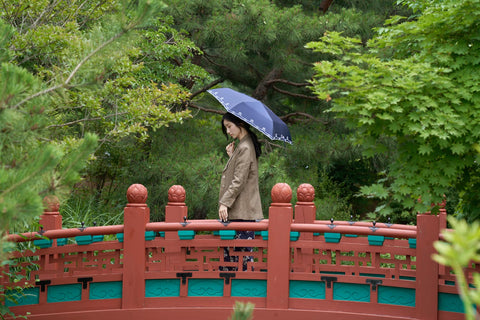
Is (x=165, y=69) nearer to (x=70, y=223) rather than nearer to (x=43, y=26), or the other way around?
(x=70, y=223)

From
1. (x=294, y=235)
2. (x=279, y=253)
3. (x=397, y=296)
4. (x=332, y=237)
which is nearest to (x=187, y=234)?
(x=279, y=253)

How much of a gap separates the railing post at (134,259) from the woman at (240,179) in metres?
0.75

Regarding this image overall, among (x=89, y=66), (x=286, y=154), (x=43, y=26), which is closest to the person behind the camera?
A: (x=89, y=66)

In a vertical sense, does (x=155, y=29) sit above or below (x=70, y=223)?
above

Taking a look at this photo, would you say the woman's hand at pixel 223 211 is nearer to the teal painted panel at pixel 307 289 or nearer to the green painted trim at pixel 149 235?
the green painted trim at pixel 149 235

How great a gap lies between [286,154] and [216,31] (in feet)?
7.77

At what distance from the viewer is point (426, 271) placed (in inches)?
193

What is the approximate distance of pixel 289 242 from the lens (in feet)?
17.0

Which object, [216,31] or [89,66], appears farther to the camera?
[216,31]

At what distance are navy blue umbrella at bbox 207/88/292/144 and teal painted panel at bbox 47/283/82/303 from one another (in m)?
2.11

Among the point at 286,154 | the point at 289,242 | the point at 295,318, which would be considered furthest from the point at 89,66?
the point at 286,154

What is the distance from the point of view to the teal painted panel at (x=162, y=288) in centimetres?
530

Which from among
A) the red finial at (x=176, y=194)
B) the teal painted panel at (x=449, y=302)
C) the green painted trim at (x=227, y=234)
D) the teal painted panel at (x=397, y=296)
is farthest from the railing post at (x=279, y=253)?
the red finial at (x=176, y=194)

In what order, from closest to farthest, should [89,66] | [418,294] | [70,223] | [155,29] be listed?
[89,66], [418,294], [70,223], [155,29]
